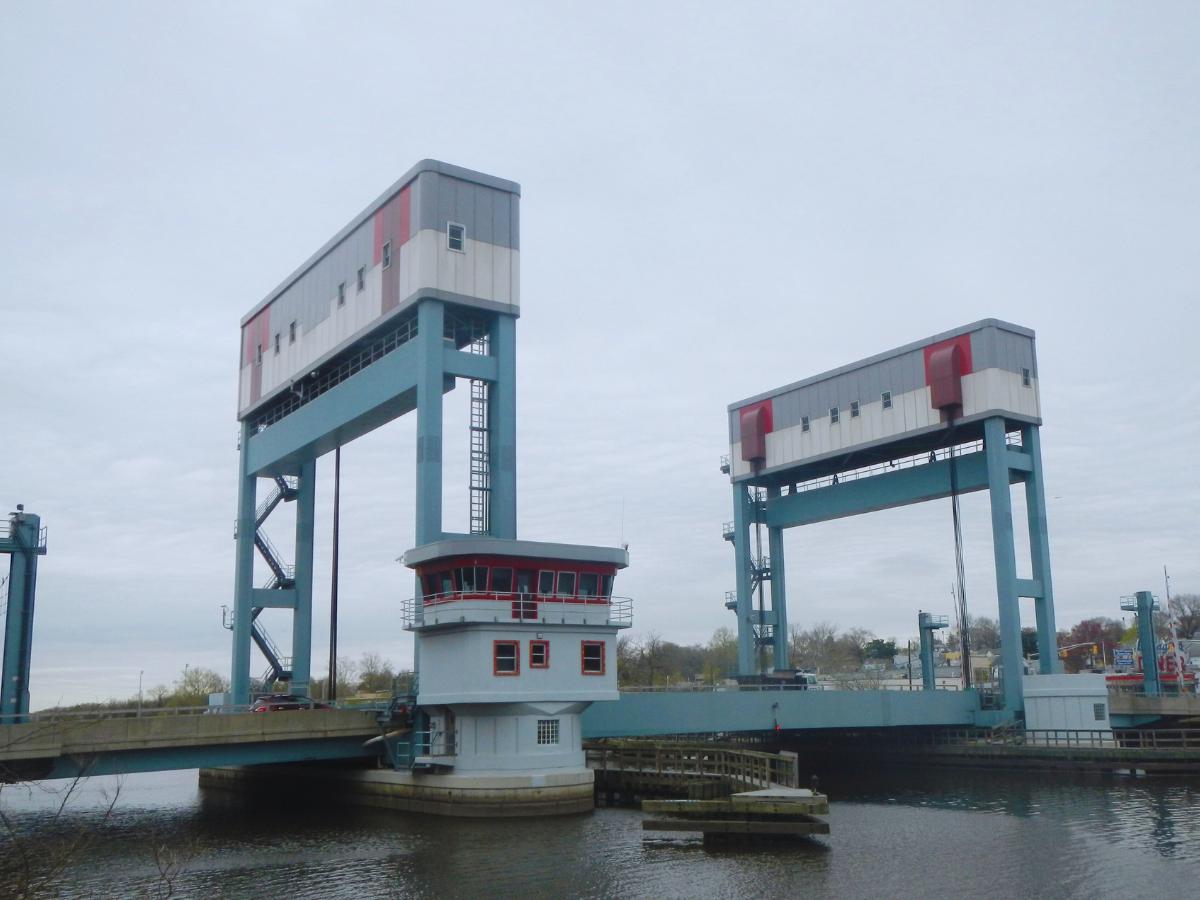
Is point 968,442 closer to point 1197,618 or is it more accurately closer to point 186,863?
point 186,863

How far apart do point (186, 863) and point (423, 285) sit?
21727 mm

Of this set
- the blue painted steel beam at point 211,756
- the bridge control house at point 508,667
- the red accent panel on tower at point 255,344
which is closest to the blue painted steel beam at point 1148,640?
the bridge control house at point 508,667

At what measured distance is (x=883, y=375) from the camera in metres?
63.2

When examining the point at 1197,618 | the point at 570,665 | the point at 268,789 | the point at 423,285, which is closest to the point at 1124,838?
the point at 570,665

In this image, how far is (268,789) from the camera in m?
49.9

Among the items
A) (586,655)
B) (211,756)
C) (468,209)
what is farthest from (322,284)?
(211,756)

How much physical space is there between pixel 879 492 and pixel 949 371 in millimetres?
9160

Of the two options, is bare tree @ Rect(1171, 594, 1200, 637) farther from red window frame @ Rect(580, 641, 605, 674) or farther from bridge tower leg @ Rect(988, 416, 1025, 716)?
red window frame @ Rect(580, 641, 605, 674)

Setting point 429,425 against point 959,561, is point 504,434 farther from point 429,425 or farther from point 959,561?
point 959,561

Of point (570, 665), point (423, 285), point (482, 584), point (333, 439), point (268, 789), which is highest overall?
point (423, 285)

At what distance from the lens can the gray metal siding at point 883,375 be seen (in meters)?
58.5

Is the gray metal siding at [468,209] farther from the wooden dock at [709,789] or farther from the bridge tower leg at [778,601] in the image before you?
the bridge tower leg at [778,601]

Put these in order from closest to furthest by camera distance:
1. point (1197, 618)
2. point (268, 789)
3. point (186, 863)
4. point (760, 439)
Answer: point (186, 863) < point (268, 789) < point (760, 439) < point (1197, 618)

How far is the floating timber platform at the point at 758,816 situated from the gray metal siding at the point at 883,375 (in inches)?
1281
